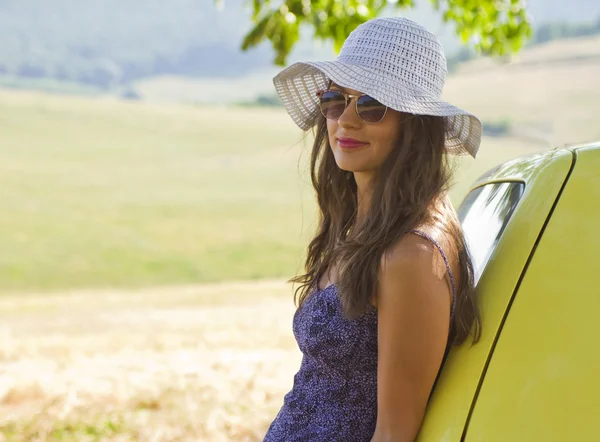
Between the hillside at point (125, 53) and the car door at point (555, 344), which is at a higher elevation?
the car door at point (555, 344)

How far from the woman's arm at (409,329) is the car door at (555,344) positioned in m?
0.18

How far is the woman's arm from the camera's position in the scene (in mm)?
1599

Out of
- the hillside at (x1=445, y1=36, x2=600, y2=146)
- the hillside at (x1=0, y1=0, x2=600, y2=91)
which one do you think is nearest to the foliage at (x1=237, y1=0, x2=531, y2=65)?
the hillside at (x1=445, y1=36, x2=600, y2=146)

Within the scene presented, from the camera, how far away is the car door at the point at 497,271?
4.82 ft

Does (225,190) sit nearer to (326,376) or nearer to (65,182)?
(65,182)

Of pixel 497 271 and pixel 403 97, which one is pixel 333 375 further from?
pixel 403 97

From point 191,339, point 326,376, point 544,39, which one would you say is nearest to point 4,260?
point 191,339

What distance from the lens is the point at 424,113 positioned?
1849mm

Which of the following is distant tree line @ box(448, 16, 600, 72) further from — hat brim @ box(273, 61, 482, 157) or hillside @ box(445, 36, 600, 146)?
hat brim @ box(273, 61, 482, 157)

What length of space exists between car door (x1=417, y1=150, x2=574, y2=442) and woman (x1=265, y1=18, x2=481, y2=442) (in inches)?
1.4

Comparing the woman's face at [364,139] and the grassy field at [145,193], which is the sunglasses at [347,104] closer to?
the woman's face at [364,139]

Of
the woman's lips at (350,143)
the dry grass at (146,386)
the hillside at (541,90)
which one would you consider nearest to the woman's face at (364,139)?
the woman's lips at (350,143)

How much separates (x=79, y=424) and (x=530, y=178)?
10.7 feet

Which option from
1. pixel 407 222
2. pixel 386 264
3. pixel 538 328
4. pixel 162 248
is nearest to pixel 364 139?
pixel 407 222
